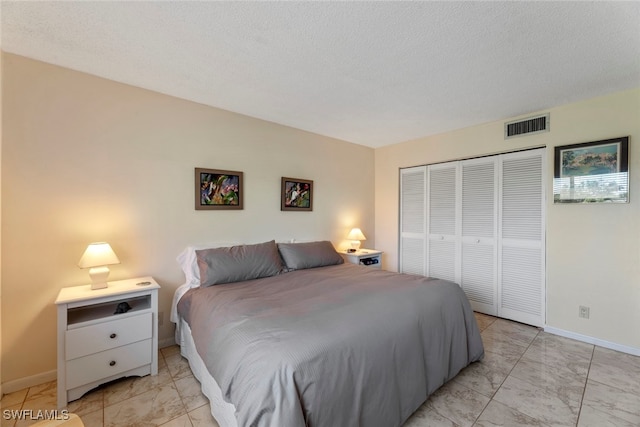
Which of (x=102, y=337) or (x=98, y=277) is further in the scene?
(x=98, y=277)

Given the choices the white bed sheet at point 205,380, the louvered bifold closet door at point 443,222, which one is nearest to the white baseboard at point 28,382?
the white bed sheet at point 205,380

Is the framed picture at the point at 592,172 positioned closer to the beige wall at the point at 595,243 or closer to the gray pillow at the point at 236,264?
the beige wall at the point at 595,243

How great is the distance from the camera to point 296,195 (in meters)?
3.49

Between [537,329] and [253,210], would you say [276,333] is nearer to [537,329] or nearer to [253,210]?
[253,210]

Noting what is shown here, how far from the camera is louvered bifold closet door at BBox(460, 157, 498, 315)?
329cm

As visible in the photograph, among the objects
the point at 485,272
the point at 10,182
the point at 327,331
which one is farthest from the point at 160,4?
the point at 485,272

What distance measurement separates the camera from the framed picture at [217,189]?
2702 mm

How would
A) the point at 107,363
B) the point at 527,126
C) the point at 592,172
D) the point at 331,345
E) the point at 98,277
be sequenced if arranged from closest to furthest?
the point at 331,345, the point at 107,363, the point at 98,277, the point at 592,172, the point at 527,126

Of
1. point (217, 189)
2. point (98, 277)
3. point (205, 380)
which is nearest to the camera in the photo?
point (205, 380)

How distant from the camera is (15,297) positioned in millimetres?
1911

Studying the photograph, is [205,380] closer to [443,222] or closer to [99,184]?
[99,184]

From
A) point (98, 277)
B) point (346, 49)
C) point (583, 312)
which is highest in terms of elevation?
point (346, 49)

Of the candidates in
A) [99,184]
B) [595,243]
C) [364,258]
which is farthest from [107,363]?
[595,243]

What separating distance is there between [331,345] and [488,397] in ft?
4.50
